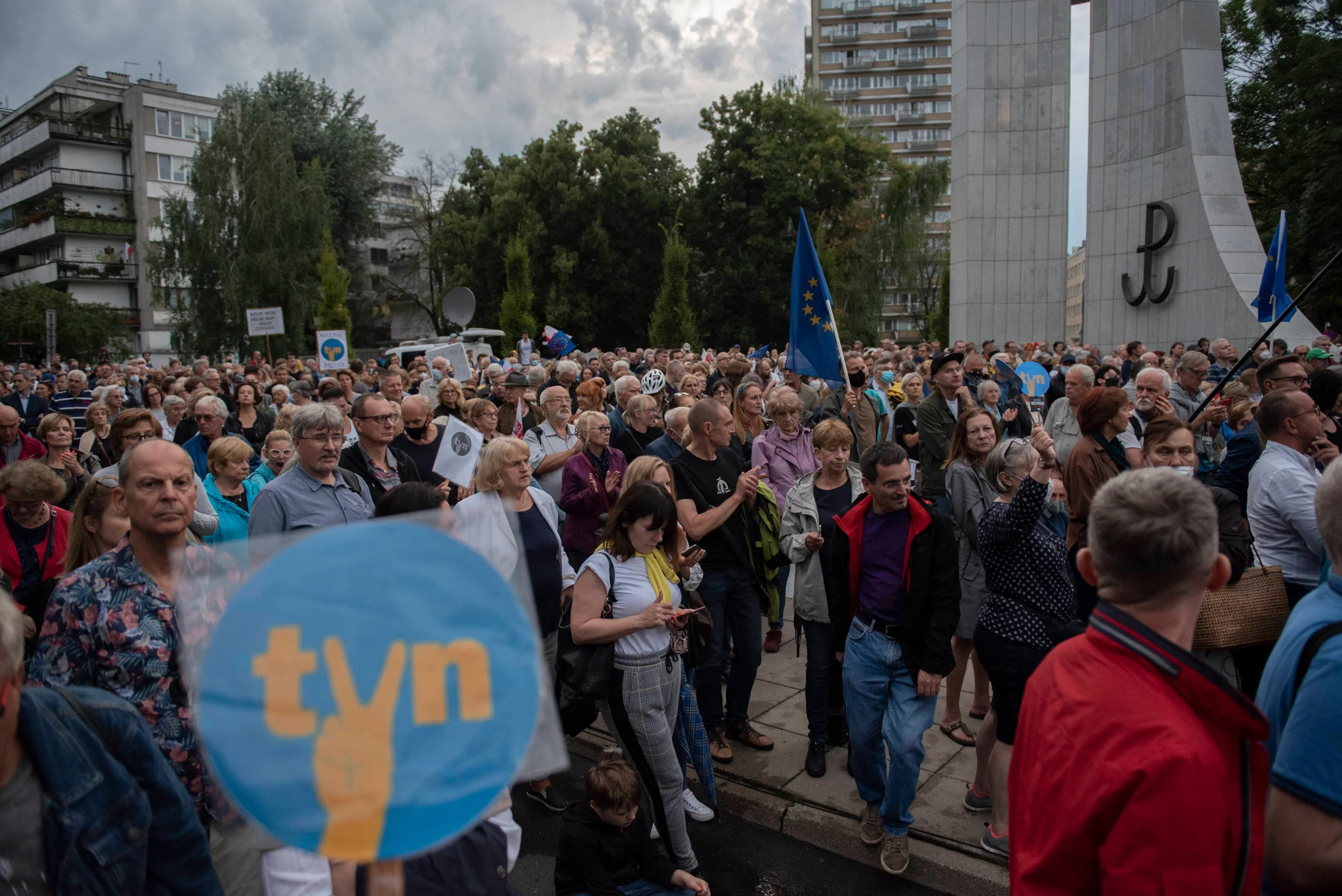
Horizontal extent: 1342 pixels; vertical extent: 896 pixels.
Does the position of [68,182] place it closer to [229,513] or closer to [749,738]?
[229,513]

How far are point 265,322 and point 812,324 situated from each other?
54.9 ft

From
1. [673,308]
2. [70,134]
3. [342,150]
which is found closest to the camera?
[673,308]

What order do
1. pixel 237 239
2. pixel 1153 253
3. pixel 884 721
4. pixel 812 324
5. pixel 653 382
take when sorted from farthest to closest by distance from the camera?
pixel 237 239
pixel 1153 253
pixel 653 382
pixel 812 324
pixel 884 721

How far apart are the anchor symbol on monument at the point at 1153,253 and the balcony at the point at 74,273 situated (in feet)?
192

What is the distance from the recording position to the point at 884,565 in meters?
4.28

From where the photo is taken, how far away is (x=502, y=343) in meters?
33.6

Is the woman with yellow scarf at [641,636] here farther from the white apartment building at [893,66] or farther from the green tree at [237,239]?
the white apartment building at [893,66]

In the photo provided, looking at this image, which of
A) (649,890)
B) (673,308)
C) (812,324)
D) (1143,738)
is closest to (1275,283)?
(812,324)

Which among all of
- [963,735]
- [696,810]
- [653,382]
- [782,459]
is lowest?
[696,810]

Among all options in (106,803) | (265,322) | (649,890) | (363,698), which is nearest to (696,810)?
(649,890)

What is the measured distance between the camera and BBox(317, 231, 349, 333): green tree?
32.6m

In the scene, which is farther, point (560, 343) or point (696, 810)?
point (560, 343)

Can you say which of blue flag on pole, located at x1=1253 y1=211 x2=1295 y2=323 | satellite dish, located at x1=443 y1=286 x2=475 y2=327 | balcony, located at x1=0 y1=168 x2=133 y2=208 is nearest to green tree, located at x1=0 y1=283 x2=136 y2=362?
balcony, located at x1=0 y1=168 x2=133 y2=208

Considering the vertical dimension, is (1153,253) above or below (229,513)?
above
